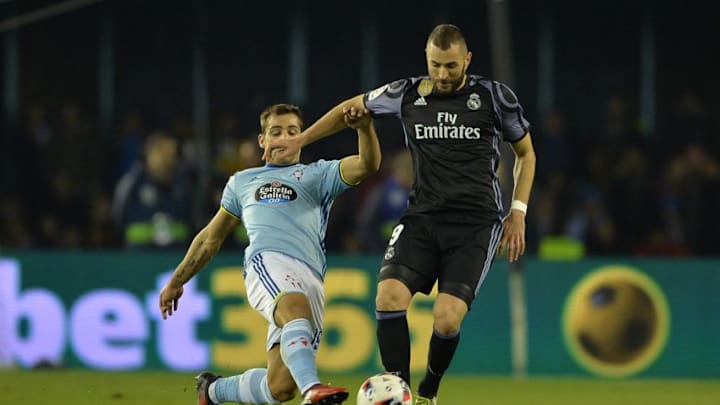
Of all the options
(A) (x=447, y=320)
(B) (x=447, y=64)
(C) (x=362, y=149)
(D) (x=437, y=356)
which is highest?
(B) (x=447, y=64)

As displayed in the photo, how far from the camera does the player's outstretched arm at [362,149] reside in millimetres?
8297

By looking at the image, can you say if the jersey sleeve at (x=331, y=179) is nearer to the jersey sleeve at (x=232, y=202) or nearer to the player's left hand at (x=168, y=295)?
the jersey sleeve at (x=232, y=202)

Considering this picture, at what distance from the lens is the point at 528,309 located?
14.5 metres

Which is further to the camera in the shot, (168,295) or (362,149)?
(168,295)

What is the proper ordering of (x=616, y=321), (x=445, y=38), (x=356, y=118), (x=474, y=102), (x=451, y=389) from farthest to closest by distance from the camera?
1. (x=616, y=321)
2. (x=451, y=389)
3. (x=474, y=102)
4. (x=445, y=38)
5. (x=356, y=118)

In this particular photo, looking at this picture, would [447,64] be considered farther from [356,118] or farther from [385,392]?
[385,392]

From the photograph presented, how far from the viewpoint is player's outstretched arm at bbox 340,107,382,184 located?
830 centimetres

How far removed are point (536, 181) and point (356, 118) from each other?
8860mm

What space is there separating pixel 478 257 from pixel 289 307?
45.1 inches

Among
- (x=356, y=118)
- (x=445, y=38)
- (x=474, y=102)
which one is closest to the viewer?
(x=356, y=118)

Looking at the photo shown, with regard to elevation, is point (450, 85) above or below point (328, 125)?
above

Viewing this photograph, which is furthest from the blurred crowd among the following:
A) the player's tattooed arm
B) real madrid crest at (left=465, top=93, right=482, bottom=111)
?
real madrid crest at (left=465, top=93, right=482, bottom=111)

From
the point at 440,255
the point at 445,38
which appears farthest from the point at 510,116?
the point at 440,255

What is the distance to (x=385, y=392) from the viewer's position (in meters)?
7.81
